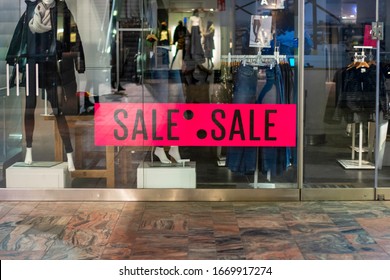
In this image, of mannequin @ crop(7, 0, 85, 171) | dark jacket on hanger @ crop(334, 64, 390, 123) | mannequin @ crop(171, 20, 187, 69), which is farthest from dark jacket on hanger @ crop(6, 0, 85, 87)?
dark jacket on hanger @ crop(334, 64, 390, 123)

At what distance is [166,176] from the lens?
Answer: 6.26m

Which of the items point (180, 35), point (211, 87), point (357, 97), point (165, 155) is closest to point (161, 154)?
point (165, 155)

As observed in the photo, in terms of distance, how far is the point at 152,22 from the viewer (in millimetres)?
6145

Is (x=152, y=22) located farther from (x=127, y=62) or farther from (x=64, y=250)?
(x=64, y=250)

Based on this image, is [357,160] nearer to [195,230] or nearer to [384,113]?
[384,113]

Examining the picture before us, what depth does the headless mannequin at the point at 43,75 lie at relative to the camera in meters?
6.17

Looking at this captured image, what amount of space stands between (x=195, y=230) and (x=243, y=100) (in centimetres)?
154

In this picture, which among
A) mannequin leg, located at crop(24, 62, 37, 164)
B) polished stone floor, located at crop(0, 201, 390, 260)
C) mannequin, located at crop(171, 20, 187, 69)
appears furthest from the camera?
mannequin leg, located at crop(24, 62, 37, 164)

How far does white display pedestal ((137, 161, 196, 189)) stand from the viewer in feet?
20.5

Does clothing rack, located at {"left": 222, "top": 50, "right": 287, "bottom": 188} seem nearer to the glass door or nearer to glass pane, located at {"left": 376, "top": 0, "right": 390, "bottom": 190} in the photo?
the glass door

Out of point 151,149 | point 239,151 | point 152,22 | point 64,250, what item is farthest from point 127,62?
point 64,250

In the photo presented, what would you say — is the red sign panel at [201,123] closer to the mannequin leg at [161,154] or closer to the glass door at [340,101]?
the mannequin leg at [161,154]

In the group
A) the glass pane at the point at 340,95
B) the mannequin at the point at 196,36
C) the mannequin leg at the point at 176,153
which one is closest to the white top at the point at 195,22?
the mannequin at the point at 196,36

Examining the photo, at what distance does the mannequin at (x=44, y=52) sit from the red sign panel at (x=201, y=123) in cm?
43
